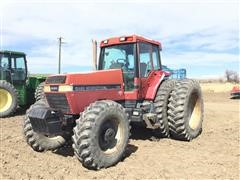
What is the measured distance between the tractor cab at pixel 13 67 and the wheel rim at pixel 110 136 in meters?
8.08

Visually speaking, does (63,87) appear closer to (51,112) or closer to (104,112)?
(51,112)

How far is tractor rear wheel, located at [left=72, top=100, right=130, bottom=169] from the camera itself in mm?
6344

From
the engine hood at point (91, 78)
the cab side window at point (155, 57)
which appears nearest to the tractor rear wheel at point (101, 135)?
the engine hood at point (91, 78)

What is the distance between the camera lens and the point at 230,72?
196 ft

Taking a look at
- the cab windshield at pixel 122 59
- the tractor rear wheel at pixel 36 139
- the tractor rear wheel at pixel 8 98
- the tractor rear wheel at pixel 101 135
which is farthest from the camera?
the tractor rear wheel at pixel 8 98

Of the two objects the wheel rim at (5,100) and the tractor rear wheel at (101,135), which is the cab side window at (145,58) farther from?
the wheel rim at (5,100)

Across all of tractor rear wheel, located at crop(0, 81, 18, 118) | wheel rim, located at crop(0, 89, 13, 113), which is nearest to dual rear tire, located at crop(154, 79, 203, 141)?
tractor rear wheel, located at crop(0, 81, 18, 118)

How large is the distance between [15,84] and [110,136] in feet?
27.0

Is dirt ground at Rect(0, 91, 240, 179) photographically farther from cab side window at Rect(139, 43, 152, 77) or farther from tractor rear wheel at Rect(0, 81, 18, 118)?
tractor rear wheel at Rect(0, 81, 18, 118)

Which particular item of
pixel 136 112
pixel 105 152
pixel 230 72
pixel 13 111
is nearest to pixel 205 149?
pixel 136 112

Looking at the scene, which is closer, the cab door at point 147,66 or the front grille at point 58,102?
the front grille at point 58,102

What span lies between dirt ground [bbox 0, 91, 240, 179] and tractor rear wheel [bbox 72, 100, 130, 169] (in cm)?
20

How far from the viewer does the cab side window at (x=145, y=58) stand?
866 centimetres

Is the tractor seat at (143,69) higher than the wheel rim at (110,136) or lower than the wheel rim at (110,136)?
higher
